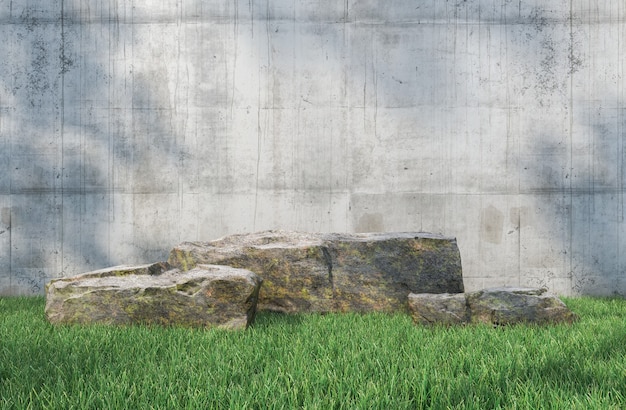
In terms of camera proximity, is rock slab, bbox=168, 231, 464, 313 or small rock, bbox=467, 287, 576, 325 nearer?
small rock, bbox=467, 287, 576, 325

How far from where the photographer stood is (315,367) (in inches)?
129

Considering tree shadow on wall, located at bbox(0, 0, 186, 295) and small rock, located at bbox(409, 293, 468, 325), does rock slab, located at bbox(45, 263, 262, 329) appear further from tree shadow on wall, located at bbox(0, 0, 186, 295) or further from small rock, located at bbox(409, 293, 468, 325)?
tree shadow on wall, located at bbox(0, 0, 186, 295)

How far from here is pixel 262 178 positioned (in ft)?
24.8

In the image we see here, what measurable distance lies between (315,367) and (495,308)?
229 centimetres

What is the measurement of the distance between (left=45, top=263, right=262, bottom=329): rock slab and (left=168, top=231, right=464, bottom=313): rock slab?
2.55 ft

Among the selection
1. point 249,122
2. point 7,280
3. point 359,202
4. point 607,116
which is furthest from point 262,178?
point 607,116

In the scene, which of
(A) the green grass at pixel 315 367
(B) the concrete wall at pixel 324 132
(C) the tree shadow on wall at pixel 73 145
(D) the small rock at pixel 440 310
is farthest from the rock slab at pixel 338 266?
(C) the tree shadow on wall at pixel 73 145

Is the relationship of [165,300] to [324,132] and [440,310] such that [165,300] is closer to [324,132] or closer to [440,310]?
[440,310]

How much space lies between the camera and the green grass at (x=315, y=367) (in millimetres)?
2652

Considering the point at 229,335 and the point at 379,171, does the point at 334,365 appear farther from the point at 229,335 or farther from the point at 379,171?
the point at 379,171

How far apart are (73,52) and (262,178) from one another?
9.32 ft

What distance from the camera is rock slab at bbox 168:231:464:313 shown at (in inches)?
235

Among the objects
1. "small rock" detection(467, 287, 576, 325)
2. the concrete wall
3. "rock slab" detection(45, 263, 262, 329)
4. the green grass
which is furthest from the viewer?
the concrete wall

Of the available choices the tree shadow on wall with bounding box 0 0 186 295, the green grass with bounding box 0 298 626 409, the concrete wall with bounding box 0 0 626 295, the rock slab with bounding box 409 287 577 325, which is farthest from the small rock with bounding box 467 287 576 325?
the tree shadow on wall with bounding box 0 0 186 295
